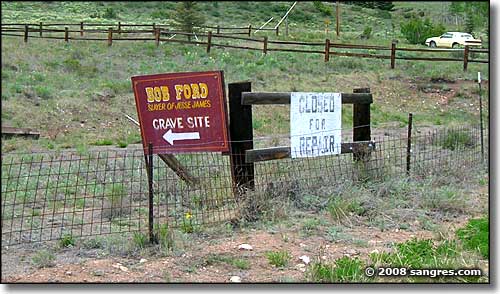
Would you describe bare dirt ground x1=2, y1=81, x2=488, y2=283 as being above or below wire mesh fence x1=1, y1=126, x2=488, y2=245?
below

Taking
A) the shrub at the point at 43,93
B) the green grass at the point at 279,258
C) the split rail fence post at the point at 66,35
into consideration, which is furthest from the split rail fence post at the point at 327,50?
the green grass at the point at 279,258

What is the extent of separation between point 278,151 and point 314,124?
67 cm

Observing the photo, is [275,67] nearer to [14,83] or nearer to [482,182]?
[14,83]

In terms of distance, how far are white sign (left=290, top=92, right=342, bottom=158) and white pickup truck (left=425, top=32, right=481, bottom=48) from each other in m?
10.2

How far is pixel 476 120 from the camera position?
17.4 metres

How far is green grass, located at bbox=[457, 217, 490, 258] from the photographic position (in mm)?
5715

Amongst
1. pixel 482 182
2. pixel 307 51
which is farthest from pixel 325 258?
pixel 307 51

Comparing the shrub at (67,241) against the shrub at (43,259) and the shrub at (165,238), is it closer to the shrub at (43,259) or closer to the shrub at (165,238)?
the shrub at (43,259)

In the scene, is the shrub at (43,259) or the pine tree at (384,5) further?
the pine tree at (384,5)

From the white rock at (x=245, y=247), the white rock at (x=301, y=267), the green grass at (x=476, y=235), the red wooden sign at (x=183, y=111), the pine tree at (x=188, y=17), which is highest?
the pine tree at (x=188, y=17)

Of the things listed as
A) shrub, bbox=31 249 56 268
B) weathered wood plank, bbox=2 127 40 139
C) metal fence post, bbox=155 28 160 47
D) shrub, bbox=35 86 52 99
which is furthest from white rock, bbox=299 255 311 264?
metal fence post, bbox=155 28 160 47

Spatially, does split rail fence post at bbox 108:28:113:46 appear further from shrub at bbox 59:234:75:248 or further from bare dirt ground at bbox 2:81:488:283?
bare dirt ground at bbox 2:81:488:283

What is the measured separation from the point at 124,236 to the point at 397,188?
11.4 feet

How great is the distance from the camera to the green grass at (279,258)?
17.5ft
